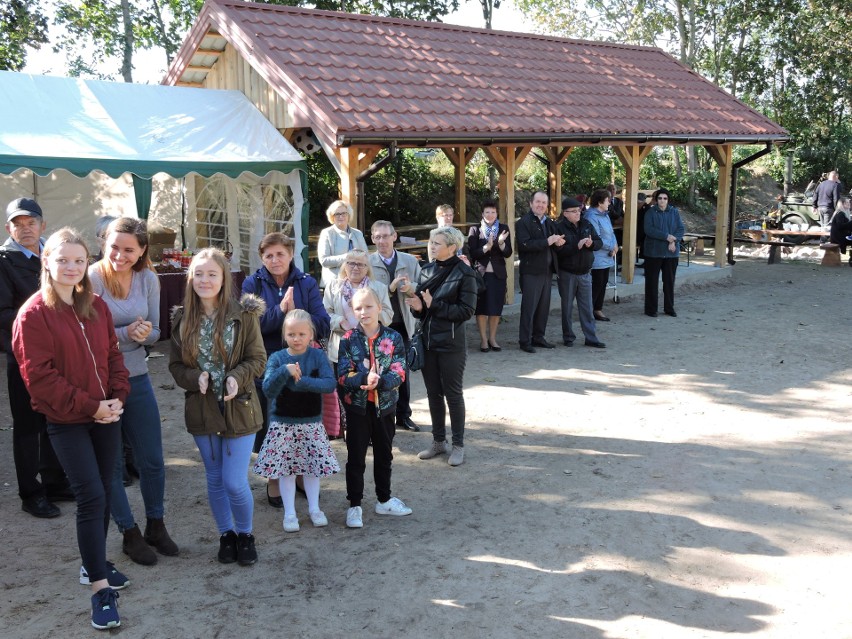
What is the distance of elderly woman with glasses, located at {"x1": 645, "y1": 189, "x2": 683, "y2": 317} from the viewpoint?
10867 mm

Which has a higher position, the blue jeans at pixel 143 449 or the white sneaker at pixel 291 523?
the blue jeans at pixel 143 449

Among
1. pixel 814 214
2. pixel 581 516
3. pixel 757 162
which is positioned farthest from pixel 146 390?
pixel 757 162

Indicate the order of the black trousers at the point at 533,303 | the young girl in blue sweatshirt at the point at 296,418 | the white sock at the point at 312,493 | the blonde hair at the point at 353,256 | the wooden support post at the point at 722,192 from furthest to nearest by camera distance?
the wooden support post at the point at 722,192, the black trousers at the point at 533,303, the blonde hair at the point at 353,256, the white sock at the point at 312,493, the young girl in blue sweatshirt at the point at 296,418

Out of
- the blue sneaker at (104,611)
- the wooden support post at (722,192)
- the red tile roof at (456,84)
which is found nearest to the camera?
the blue sneaker at (104,611)

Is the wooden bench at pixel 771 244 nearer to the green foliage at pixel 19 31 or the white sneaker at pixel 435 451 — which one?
the white sneaker at pixel 435 451

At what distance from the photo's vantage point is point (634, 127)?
40.8 feet

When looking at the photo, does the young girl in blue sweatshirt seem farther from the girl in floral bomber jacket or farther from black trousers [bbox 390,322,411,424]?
black trousers [bbox 390,322,411,424]

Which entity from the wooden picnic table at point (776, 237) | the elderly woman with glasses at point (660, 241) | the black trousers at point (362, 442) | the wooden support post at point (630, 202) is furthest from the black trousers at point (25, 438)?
the wooden picnic table at point (776, 237)

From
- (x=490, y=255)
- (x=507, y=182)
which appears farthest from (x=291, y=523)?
(x=507, y=182)

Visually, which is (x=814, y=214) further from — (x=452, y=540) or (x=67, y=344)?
(x=67, y=344)

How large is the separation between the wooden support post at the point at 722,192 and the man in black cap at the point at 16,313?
1229cm

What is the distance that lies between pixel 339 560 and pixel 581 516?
1.49 metres

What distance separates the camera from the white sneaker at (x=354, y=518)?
15.7ft

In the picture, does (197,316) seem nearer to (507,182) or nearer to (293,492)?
(293,492)
